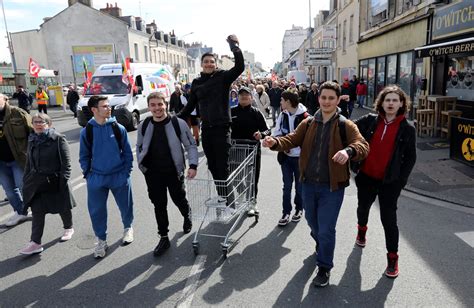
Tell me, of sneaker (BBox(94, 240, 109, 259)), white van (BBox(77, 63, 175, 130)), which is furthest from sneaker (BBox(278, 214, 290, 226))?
white van (BBox(77, 63, 175, 130))

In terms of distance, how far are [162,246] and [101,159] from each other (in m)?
1.27

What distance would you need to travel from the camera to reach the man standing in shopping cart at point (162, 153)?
13.9 feet

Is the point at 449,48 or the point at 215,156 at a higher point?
the point at 449,48

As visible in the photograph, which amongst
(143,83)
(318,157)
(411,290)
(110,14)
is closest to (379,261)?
(411,290)

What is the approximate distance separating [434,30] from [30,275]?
13518 mm

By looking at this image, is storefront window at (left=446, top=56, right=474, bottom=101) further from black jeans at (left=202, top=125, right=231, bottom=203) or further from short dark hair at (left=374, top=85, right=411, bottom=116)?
black jeans at (left=202, top=125, right=231, bottom=203)

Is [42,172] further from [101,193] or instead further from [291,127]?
[291,127]

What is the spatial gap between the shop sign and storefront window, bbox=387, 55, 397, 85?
8993 mm

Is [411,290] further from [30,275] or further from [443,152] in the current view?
[443,152]

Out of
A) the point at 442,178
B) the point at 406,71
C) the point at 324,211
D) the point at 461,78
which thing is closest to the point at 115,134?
the point at 324,211

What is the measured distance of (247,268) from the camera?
13.0 ft

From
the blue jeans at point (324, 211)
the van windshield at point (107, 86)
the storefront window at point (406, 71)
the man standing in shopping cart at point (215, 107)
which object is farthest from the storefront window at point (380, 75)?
the blue jeans at point (324, 211)

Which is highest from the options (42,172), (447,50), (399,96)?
(447,50)

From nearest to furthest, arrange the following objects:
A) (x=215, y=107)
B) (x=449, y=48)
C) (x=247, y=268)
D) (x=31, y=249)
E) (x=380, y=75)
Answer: (x=247, y=268) < (x=31, y=249) < (x=215, y=107) < (x=449, y=48) < (x=380, y=75)
